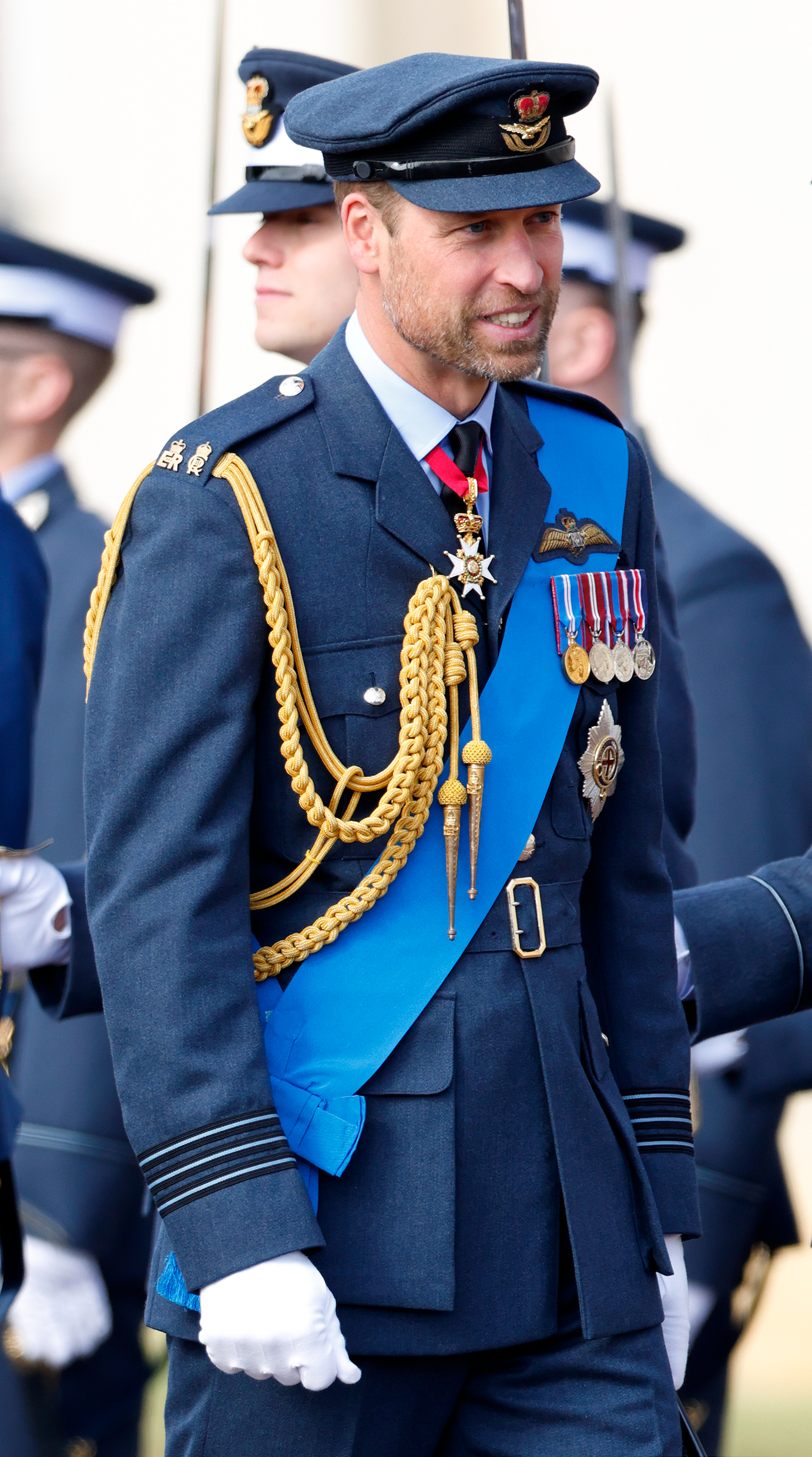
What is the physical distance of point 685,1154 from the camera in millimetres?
2059

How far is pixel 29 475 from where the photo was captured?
14.8 feet

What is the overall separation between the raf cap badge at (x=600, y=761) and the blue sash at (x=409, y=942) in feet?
0.15

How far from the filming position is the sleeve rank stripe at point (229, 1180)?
171 centimetres

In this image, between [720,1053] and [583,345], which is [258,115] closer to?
[583,345]

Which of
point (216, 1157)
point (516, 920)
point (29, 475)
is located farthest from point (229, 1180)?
point (29, 475)

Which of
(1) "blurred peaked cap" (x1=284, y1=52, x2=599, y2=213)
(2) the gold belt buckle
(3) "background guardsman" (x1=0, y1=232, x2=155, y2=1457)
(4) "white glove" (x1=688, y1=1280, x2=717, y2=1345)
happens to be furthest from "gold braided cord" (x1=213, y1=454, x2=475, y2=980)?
(3) "background guardsman" (x1=0, y1=232, x2=155, y2=1457)

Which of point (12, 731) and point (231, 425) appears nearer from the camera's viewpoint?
point (231, 425)

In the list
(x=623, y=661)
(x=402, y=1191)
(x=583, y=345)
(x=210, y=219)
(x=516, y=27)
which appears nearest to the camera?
(x=402, y=1191)

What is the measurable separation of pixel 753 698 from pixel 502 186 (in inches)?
77.1

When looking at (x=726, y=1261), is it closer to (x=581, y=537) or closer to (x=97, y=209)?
(x=581, y=537)

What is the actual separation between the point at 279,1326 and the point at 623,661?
0.74 m

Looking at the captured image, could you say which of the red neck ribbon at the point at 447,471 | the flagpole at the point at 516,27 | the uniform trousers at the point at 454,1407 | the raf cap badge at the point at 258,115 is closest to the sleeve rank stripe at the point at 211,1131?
the uniform trousers at the point at 454,1407

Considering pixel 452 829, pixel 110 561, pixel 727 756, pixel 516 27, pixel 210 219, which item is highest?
pixel 516 27

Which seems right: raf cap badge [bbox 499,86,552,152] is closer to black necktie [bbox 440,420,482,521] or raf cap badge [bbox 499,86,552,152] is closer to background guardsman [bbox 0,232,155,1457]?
black necktie [bbox 440,420,482,521]
